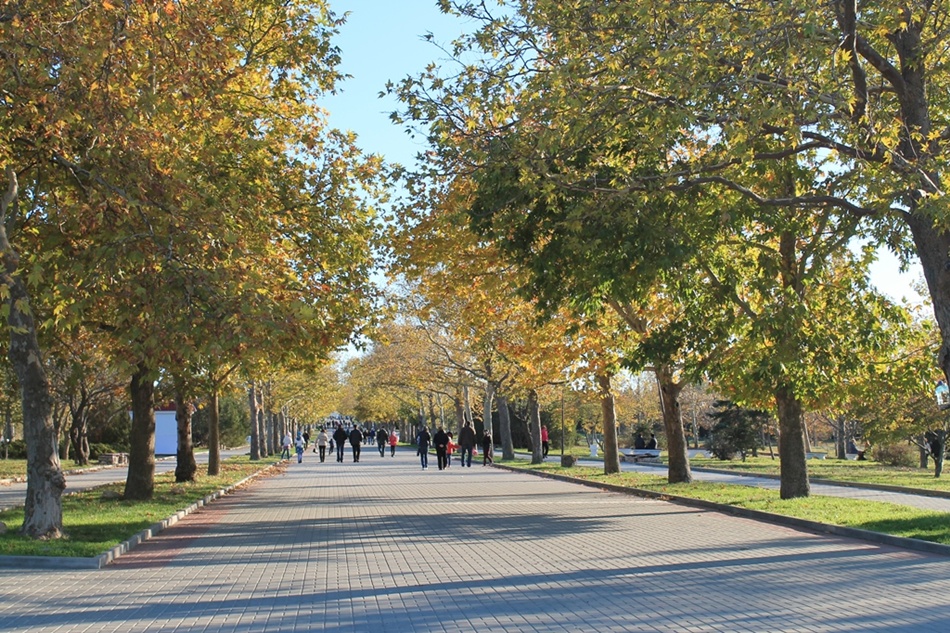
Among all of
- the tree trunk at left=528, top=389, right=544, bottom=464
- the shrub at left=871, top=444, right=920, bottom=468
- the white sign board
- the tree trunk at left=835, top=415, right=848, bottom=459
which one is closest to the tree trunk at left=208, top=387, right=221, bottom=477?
the tree trunk at left=528, top=389, right=544, bottom=464

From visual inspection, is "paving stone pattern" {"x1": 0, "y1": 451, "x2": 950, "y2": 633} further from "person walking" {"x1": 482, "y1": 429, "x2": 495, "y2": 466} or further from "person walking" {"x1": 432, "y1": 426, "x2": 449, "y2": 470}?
"person walking" {"x1": 482, "y1": 429, "x2": 495, "y2": 466}

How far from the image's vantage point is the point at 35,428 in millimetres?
13258

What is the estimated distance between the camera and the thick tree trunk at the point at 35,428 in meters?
13.1

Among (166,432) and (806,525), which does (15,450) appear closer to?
(166,432)

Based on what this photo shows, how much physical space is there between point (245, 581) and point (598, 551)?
4.57 m

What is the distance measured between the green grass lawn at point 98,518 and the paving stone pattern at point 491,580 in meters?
0.56

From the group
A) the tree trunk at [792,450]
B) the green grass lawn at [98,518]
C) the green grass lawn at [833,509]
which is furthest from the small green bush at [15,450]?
the tree trunk at [792,450]

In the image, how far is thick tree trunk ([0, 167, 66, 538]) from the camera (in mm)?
13078

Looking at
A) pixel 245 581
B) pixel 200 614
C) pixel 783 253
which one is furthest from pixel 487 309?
pixel 200 614

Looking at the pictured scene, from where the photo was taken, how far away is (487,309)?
22125mm

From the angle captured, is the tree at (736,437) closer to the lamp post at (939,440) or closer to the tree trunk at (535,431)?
the tree trunk at (535,431)

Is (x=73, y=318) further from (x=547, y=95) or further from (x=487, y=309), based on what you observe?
(x=487, y=309)

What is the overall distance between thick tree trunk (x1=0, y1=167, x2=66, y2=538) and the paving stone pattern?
4.76 feet

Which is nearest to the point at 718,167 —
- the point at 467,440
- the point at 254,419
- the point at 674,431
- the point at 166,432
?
the point at 674,431
